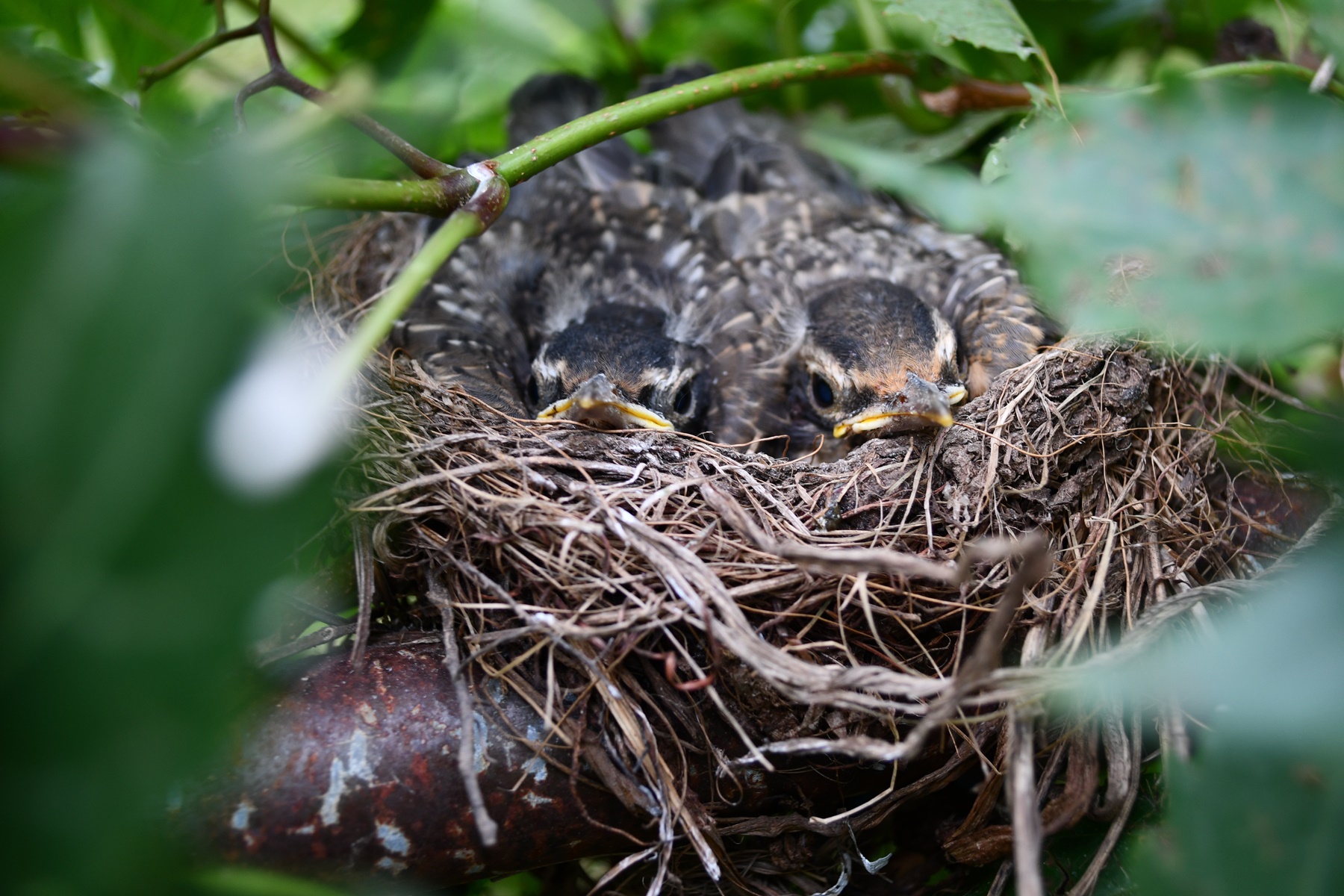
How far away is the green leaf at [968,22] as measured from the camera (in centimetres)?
139

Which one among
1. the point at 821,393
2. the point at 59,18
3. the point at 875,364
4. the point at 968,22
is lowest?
the point at 821,393

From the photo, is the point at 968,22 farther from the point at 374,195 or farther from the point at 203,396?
the point at 203,396

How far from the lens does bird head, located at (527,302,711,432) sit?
4.86 ft

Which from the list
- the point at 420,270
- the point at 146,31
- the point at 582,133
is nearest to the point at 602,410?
the point at 582,133

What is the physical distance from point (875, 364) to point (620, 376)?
0.46 metres

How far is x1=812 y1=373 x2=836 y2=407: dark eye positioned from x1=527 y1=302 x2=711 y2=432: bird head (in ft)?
0.74

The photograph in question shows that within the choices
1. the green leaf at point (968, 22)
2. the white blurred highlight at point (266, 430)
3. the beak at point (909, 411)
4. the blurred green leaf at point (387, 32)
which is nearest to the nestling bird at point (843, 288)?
the beak at point (909, 411)

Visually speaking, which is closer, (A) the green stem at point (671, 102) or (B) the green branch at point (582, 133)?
(B) the green branch at point (582, 133)

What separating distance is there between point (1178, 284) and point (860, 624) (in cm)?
72

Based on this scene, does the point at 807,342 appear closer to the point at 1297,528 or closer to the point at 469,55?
the point at 1297,528

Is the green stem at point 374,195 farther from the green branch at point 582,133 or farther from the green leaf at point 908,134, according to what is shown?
the green leaf at point 908,134

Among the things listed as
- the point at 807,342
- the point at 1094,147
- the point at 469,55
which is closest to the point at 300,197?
the point at 1094,147

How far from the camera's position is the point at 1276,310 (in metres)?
0.61

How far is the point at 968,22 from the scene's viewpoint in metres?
1.40
